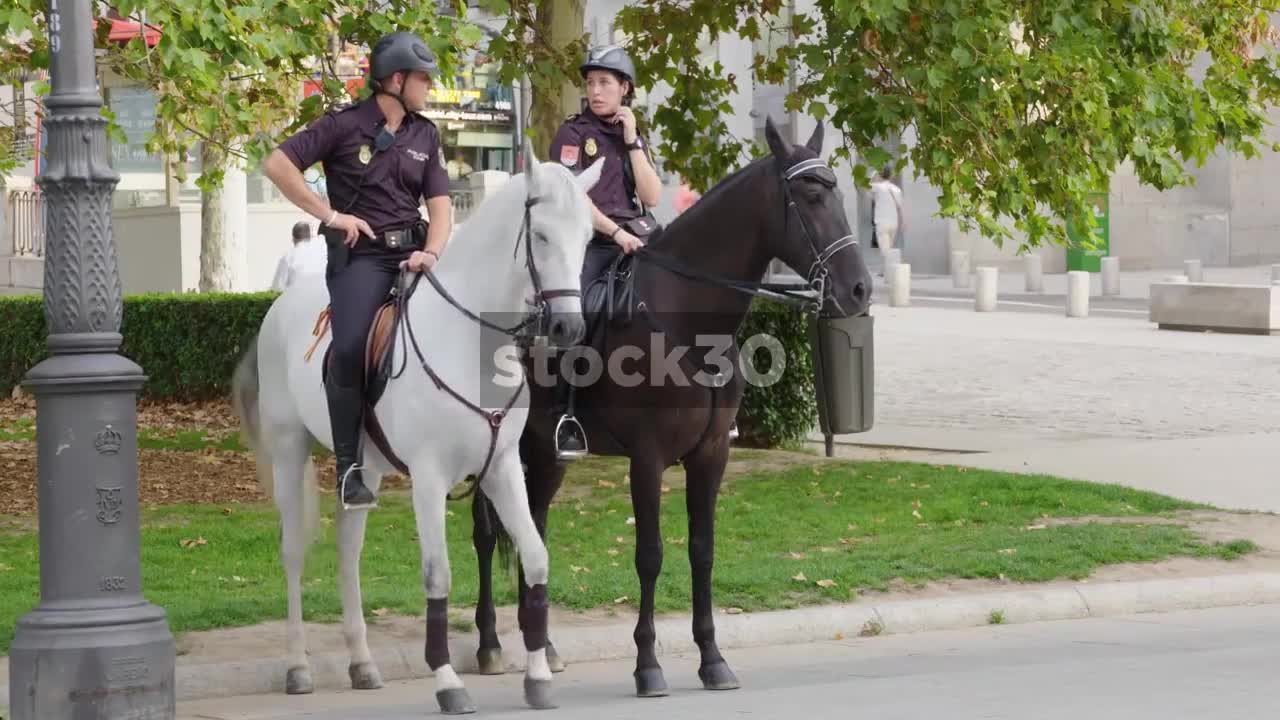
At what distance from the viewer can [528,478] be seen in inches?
363

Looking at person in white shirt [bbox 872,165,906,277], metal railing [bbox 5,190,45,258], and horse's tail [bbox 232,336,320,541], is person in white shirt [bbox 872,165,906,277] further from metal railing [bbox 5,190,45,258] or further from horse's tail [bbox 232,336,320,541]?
horse's tail [bbox 232,336,320,541]

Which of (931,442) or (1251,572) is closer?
(1251,572)

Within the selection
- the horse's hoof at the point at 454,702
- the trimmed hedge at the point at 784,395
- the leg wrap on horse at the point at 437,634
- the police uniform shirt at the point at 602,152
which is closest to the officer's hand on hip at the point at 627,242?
the police uniform shirt at the point at 602,152

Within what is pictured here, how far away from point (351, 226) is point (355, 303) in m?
0.32

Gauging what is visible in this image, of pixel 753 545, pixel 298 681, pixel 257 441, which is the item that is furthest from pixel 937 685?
pixel 753 545

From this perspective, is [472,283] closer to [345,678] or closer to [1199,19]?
[345,678]

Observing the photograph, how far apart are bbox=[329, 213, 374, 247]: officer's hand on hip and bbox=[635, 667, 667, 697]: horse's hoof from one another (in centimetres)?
212

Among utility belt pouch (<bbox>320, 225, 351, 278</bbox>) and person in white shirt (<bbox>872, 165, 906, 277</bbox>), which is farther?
person in white shirt (<bbox>872, 165, 906, 277</bbox>)

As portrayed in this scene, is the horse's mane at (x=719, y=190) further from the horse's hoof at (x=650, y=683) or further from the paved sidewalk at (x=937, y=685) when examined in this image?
the paved sidewalk at (x=937, y=685)

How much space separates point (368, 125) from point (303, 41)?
13.6 feet

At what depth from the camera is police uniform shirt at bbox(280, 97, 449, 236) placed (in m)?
8.27

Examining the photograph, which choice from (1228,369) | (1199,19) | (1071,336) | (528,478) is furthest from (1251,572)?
(1071,336)

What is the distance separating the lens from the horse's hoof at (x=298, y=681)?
8500 mm

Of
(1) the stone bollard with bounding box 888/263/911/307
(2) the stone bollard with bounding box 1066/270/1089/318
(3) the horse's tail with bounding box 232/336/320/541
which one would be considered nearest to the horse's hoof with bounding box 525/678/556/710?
(3) the horse's tail with bounding box 232/336/320/541
